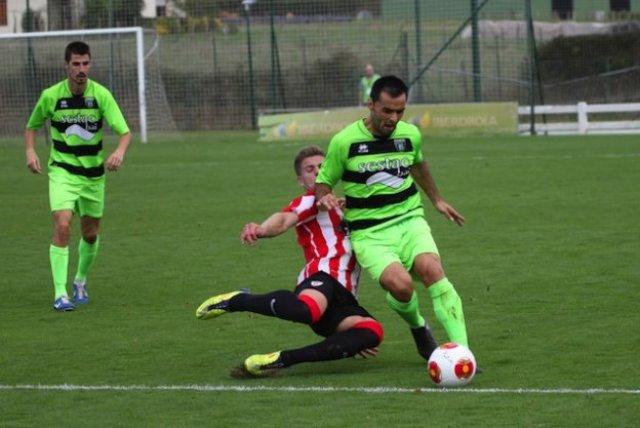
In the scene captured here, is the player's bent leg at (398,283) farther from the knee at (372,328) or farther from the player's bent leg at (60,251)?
the player's bent leg at (60,251)

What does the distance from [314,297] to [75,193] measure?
12.0ft

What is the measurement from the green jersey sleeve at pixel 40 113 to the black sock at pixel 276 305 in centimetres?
369

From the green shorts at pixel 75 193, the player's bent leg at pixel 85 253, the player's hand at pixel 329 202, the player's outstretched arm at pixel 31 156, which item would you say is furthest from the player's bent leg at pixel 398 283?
the player's outstretched arm at pixel 31 156

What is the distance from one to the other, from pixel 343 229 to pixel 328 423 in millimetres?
1890

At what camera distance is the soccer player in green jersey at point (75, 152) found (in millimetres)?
10806

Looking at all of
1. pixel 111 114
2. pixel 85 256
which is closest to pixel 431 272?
pixel 111 114

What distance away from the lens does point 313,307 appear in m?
7.82

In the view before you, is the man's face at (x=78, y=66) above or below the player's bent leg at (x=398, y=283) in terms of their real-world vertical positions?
above

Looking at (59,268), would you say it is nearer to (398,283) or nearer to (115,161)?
(115,161)

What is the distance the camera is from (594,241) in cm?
1360

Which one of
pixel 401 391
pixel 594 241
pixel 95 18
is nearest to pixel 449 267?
pixel 594 241

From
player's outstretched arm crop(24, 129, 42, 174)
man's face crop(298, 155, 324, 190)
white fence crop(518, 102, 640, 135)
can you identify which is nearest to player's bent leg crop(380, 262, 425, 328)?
man's face crop(298, 155, 324, 190)

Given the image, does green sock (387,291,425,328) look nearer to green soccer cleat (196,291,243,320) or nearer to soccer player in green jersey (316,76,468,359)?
soccer player in green jersey (316,76,468,359)

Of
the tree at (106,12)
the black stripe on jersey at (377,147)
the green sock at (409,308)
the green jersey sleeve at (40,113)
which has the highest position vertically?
the tree at (106,12)
